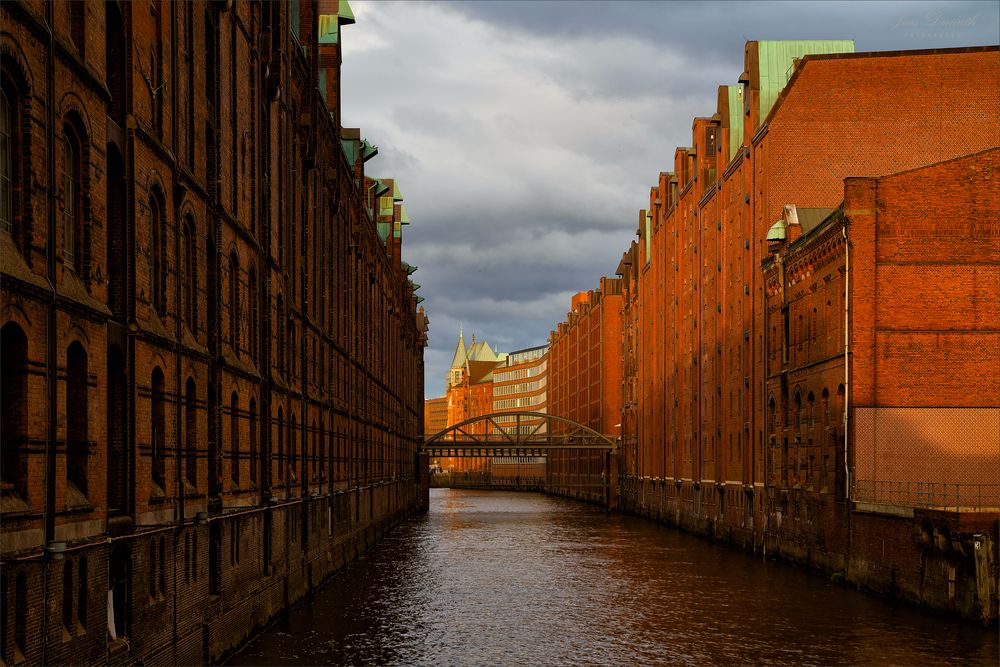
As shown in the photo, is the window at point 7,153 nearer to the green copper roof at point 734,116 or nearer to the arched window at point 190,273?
the arched window at point 190,273

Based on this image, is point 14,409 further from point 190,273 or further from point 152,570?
point 190,273

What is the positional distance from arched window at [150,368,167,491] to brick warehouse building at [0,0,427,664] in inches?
1.5

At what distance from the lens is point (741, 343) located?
58.0 meters

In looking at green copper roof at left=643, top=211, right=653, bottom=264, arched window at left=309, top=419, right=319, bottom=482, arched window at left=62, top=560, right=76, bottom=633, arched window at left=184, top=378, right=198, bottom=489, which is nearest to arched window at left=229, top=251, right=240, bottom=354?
arched window at left=184, top=378, right=198, bottom=489

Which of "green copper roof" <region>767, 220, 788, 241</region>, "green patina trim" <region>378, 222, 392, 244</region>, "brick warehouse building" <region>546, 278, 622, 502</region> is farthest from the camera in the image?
"brick warehouse building" <region>546, 278, 622, 502</region>

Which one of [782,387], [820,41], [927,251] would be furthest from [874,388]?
[820,41]

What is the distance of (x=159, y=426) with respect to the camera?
2034 cm

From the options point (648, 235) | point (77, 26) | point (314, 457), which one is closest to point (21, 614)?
point (77, 26)

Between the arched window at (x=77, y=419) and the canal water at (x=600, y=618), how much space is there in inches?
368

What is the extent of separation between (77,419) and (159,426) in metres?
4.24

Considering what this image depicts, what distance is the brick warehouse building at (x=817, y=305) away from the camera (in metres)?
38.4

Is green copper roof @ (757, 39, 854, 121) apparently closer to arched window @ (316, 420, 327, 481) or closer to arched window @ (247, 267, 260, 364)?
arched window @ (316, 420, 327, 481)

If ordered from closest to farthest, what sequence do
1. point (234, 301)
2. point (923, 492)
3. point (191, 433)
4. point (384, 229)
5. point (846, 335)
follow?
point (191, 433) < point (234, 301) < point (923, 492) < point (846, 335) < point (384, 229)

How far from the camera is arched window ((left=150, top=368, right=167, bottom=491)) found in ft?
66.3
